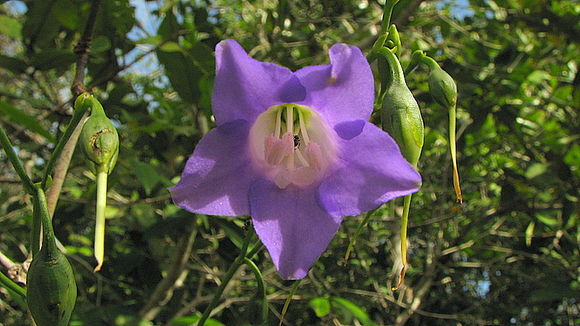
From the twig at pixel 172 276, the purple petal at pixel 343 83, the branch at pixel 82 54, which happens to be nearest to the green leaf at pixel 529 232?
the twig at pixel 172 276

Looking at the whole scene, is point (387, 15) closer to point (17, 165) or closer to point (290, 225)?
point (290, 225)

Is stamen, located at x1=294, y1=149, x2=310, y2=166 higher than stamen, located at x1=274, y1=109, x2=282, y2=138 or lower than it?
lower

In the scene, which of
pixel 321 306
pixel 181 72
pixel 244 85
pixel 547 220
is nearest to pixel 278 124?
pixel 244 85

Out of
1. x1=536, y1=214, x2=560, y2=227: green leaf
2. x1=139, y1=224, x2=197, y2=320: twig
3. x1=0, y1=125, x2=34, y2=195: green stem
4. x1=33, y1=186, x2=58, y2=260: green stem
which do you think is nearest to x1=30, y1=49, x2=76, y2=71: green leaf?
x1=139, y1=224, x2=197, y2=320: twig

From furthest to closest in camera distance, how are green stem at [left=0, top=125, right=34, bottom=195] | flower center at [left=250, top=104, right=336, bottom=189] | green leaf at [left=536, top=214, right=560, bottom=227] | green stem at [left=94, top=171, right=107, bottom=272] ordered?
green leaf at [left=536, top=214, right=560, bottom=227], flower center at [left=250, top=104, right=336, bottom=189], green stem at [left=0, top=125, right=34, bottom=195], green stem at [left=94, top=171, right=107, bottom=272]

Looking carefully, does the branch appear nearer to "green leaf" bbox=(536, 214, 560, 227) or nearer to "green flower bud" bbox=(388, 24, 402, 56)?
"green flower bud" bbox=(388, 24, 402, 56)

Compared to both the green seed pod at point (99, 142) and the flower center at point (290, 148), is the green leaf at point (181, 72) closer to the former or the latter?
the flower center at point (290, 148)

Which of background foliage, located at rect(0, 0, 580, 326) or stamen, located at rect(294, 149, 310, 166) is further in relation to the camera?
background foliage, located at rect(0, 0, 580, 326)
